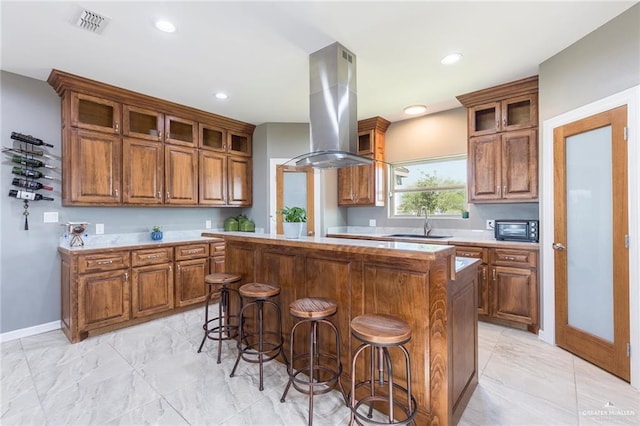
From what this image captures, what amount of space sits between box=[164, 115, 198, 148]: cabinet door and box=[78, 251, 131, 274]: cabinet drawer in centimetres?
164

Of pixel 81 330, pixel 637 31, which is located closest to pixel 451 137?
pixel 637 31

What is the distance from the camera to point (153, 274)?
3623 millimetres

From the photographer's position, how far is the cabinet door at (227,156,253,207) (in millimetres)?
4828

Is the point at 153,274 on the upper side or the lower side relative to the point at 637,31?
lower

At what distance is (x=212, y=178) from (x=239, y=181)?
1.62 ft

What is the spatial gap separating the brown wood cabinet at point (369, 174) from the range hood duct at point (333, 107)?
79.8 inches

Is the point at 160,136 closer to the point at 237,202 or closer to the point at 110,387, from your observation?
the point at 237,202

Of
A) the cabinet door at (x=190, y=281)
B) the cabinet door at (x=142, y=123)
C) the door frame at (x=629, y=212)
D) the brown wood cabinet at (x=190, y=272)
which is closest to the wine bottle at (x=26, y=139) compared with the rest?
the cabinet door at (x=142, y=123)

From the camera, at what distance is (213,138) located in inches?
189

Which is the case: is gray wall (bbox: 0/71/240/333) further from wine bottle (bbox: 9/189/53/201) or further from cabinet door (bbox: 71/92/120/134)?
cabinet door (bbox: 71/92/120/134)

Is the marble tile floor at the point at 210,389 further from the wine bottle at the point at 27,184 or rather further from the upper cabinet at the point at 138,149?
the upper cabinet at the point at 138,149

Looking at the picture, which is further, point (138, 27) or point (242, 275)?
point (242, 275)

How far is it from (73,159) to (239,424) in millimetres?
3204

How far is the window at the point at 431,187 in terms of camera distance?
4359mm
